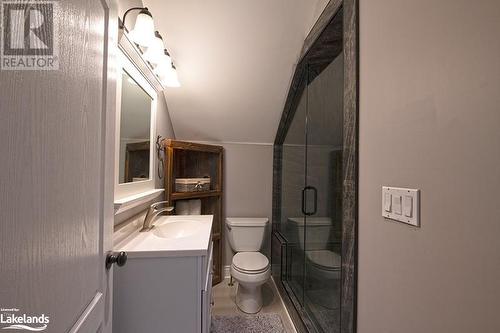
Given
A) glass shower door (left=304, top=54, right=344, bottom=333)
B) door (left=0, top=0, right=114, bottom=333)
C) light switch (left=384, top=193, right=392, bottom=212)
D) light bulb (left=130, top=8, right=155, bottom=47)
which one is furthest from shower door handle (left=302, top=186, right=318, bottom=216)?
light bulb (left=130, top=8, right=155, bottom=47)

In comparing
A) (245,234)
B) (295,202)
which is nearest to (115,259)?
(295,202)

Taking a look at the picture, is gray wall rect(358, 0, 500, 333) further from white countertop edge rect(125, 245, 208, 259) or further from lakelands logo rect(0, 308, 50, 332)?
lakelands logo rect(0, 308, 50, 332)

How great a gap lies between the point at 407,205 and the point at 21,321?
3.12 feet

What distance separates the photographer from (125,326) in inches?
37.9

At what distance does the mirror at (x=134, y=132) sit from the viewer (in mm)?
1230

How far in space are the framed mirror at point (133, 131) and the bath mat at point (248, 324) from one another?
49.2 inches

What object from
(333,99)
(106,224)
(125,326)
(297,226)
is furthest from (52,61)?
(297,226)

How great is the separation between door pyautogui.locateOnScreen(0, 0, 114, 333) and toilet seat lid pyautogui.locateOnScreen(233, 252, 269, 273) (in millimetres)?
1346

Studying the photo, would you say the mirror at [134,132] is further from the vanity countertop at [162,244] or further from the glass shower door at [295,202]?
the glass shower door at [295,202]

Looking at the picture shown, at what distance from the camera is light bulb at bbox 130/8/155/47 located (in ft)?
3.84

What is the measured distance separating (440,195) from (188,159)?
227cm

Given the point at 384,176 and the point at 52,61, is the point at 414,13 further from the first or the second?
the point at 52,61

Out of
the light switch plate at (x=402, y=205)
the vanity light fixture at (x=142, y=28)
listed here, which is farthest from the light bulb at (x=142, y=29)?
the light switch plate at (x=402, y=205)

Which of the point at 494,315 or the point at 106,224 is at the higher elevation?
the point at 106,224
